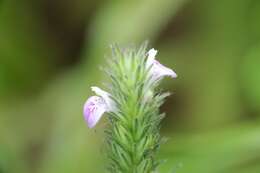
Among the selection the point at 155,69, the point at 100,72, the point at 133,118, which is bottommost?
the point at 133,118

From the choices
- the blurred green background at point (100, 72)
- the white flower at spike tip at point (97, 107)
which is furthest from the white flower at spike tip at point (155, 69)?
the blurred green background at point (100, 72)

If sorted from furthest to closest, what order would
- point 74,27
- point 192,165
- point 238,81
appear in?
point 74,27 → point 238,81 → point 192,165

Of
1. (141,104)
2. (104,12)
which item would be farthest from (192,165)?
(141,104)

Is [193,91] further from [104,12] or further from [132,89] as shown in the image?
[132,89]

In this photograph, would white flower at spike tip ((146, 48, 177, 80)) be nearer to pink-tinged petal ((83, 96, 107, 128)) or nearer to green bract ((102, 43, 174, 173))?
green bract ((102, 43, 174, 173))

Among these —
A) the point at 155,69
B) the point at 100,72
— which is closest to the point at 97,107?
the point at 155,69

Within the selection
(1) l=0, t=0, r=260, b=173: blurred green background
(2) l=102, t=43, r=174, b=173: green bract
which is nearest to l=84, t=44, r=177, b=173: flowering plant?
(2) l=102, t=43, r=174, b=173: green bract

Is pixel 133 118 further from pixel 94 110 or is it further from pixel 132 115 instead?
pixel 94 110
